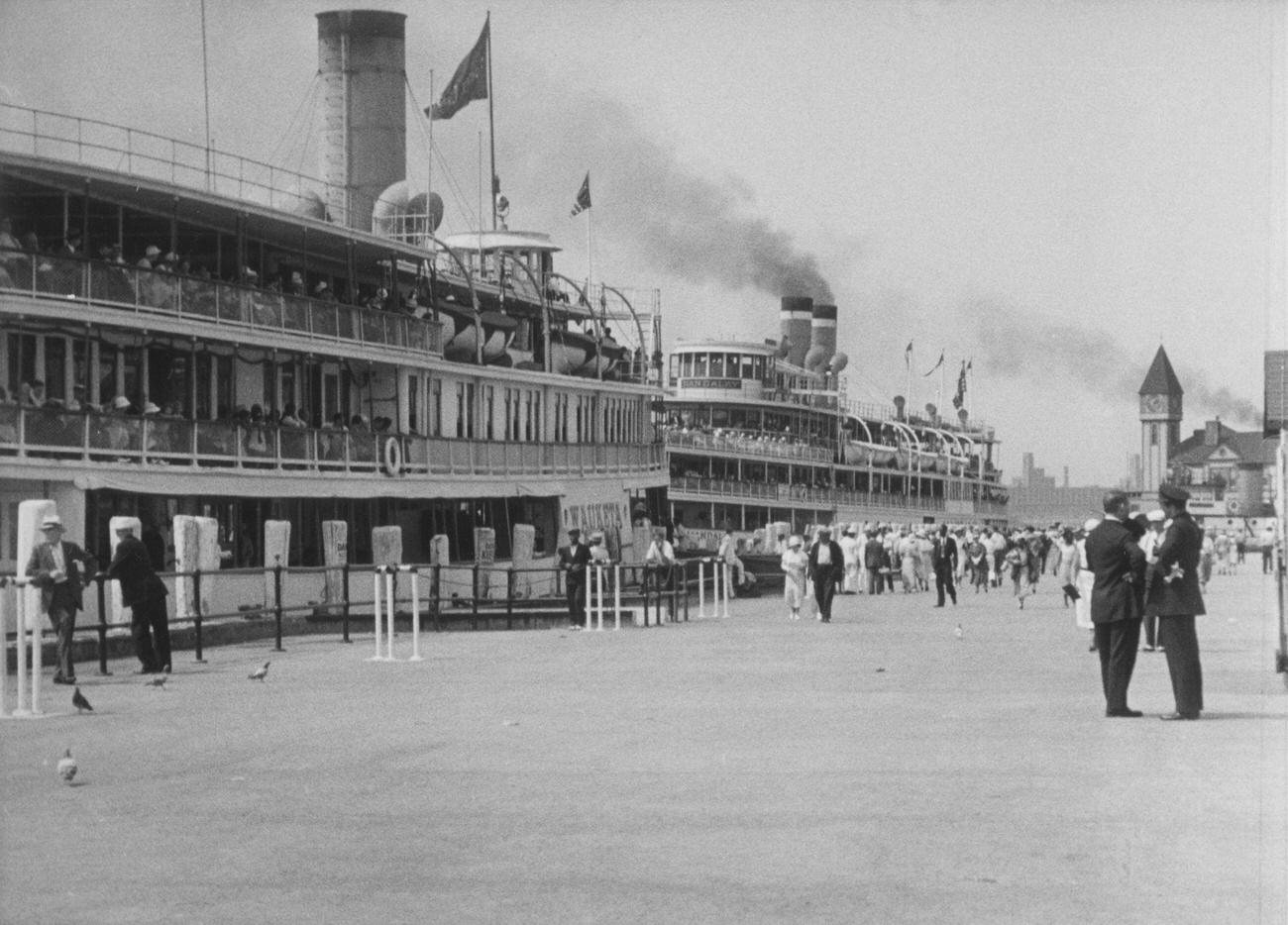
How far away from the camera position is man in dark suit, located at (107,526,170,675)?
757 inches

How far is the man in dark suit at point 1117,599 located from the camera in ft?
49.1

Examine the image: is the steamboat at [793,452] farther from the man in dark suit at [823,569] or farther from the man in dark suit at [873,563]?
the man in dark suit at [823,569]

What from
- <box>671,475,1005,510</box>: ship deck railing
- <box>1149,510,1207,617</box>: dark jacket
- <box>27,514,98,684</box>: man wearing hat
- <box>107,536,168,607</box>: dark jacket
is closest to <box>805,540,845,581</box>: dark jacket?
<box>107,536,168,607</box>: dark jacket

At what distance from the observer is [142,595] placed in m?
19.2

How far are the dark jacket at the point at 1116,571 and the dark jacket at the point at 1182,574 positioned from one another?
34 centimetres

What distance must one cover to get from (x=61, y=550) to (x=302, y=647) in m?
6.15

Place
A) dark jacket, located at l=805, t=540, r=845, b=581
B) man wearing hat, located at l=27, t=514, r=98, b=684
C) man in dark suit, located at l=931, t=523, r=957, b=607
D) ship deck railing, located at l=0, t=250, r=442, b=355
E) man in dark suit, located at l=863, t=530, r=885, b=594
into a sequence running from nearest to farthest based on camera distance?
man wearing hat, located at l=27, t=514, r=98, b=684 < ship deck railing, located at l=0, t=250, r=442, b=355 < dark jacket, located at l=805, t=540, r=845, b=581 < man in dark suit, located at l=931, t=523, r=957, b=607 < man in dark suit, located at l=863, t=530, r=885, b=594

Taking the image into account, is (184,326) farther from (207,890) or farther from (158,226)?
(207,890)

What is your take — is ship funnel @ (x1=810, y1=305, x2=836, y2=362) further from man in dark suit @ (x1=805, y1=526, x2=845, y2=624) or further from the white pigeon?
the white pigeon

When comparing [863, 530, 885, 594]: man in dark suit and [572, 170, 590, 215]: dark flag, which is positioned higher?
[572, 170, 590, 215]: dark flag

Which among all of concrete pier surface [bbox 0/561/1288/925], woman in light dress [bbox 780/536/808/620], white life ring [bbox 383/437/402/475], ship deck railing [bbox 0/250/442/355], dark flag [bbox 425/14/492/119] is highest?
dark flag [bbox 425/14/492/119]

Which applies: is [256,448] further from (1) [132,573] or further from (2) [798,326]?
(2) [798,326]

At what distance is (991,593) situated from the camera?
1973 inches

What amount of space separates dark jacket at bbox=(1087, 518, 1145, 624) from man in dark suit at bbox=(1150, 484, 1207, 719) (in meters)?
0.33
